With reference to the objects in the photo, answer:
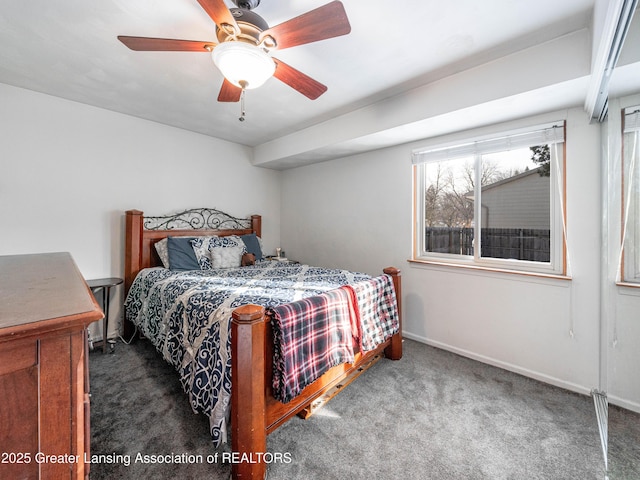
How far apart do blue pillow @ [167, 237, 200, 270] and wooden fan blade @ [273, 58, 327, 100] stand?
7.16 feet

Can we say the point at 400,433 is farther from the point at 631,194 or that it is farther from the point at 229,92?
the point at 229,92

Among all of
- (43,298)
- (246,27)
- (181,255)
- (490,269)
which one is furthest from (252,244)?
(43,298)

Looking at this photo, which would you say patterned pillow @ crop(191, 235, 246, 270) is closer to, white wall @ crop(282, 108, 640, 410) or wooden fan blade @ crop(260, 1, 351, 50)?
white wall @ crop(282, 108, 640, 410)

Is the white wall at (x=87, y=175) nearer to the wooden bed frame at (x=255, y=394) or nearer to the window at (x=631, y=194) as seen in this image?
the wooden bed frame at (x=255, y=394)

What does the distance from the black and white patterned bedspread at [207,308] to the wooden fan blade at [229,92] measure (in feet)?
4.70

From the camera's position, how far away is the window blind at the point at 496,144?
2.24 m

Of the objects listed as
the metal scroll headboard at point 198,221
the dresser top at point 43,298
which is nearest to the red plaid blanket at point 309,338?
the dresser top at point 43,298

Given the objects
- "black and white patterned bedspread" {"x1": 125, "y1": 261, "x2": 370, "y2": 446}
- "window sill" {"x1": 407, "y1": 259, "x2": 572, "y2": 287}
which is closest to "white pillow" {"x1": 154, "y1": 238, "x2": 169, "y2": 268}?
"black and white patterned bedspread" {"x1": 125, "y1": 261, "x2": 370, "y2": 446}

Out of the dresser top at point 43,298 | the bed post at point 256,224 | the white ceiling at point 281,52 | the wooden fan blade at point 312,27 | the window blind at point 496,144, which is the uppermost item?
the white ceiling at point 281,52

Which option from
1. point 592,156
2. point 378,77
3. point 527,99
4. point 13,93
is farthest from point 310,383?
point 13,93

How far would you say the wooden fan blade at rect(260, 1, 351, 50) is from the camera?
1.23 meters

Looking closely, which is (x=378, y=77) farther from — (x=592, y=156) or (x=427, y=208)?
(x=592, y=156)

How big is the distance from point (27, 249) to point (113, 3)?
7.63ft

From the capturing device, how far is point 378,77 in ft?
7.32
